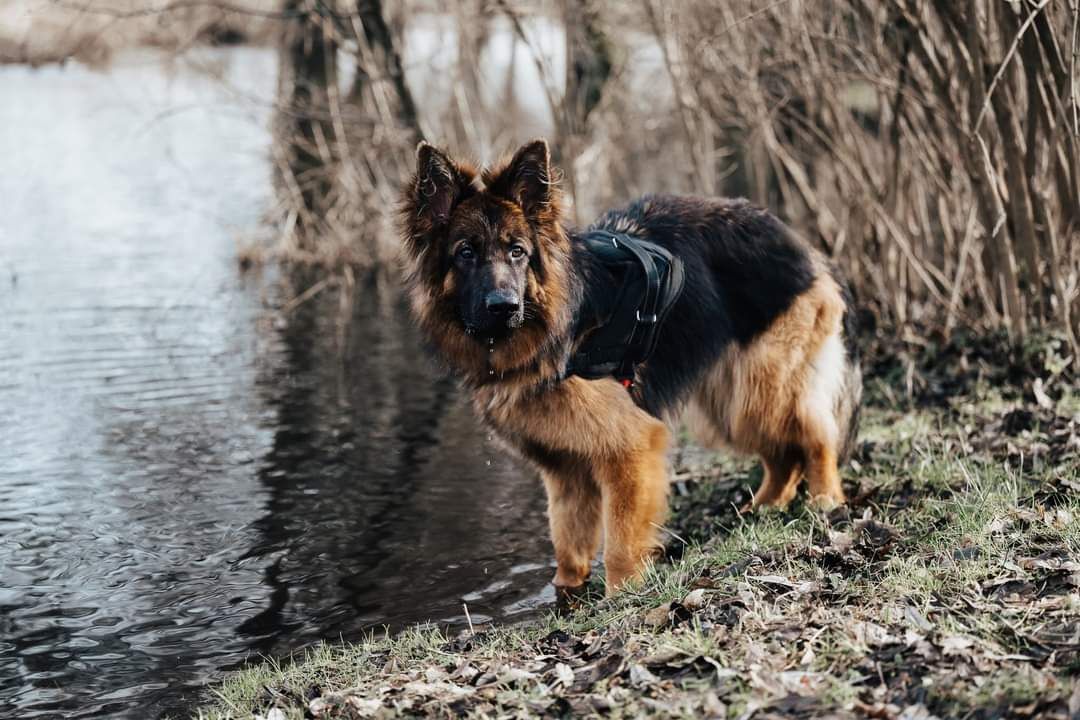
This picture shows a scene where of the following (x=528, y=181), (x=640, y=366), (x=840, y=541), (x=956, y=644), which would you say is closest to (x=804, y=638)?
(x=956, y=644)

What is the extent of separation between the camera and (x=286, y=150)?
13.5 m

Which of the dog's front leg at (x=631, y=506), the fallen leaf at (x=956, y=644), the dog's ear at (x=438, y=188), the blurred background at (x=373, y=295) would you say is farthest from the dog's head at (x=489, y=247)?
the fallen leaf at (x=956, y=644)

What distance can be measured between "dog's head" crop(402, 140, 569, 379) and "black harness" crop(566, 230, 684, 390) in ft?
0.85

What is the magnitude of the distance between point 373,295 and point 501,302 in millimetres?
9012

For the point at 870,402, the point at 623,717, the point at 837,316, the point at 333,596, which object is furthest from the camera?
the point at 870,402

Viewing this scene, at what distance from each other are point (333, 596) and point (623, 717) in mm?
2606

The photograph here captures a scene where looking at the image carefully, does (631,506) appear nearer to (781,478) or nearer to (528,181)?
(781,478)

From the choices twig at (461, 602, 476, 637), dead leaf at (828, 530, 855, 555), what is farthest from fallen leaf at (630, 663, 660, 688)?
dead leaf at (828, 530, 855, 555)

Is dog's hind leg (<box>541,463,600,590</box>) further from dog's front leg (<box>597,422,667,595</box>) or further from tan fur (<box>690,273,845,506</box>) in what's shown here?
tan fur (<box>690,273,845,506</box>)

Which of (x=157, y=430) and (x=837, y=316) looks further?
(x=157, y=430)

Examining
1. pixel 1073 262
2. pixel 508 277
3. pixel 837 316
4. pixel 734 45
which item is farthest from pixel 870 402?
pixel 508 277

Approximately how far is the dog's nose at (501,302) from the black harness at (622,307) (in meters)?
0.58

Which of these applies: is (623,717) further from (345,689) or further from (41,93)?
(41,93)

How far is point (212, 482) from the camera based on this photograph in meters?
7.32
